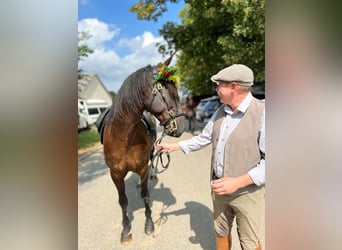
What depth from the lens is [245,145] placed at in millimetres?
1393

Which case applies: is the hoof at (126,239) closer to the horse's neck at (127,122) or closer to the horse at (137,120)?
the horse at (137,120)

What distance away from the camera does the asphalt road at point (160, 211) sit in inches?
90.9

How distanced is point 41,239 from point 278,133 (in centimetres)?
109

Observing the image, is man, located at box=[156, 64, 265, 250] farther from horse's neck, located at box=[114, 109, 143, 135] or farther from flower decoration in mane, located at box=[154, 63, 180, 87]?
horse's neck, located at box=[114, 109, 143, 135]

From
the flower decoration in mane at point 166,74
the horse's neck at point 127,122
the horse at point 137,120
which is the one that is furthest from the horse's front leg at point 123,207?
the flower decoration in mane at point 166,74

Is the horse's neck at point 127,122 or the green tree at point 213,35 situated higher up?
the green tree at point 213,35

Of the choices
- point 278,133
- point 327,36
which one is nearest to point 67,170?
point 278,133

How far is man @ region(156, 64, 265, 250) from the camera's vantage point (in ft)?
4.50

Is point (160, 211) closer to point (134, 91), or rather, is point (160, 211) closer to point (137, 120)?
point (137, 120)

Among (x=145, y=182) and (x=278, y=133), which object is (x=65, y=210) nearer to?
(x=278, y=133)

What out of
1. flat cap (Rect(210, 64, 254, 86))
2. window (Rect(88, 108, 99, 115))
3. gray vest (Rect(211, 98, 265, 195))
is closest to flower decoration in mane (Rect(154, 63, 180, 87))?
flat cap (Rect(210, 64, 254, 86))

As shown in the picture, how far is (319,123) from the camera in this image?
91cm

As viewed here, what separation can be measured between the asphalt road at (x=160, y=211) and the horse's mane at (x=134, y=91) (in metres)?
0.57

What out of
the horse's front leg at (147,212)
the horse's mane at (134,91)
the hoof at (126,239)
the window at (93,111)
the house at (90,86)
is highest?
the house at (90,86)
